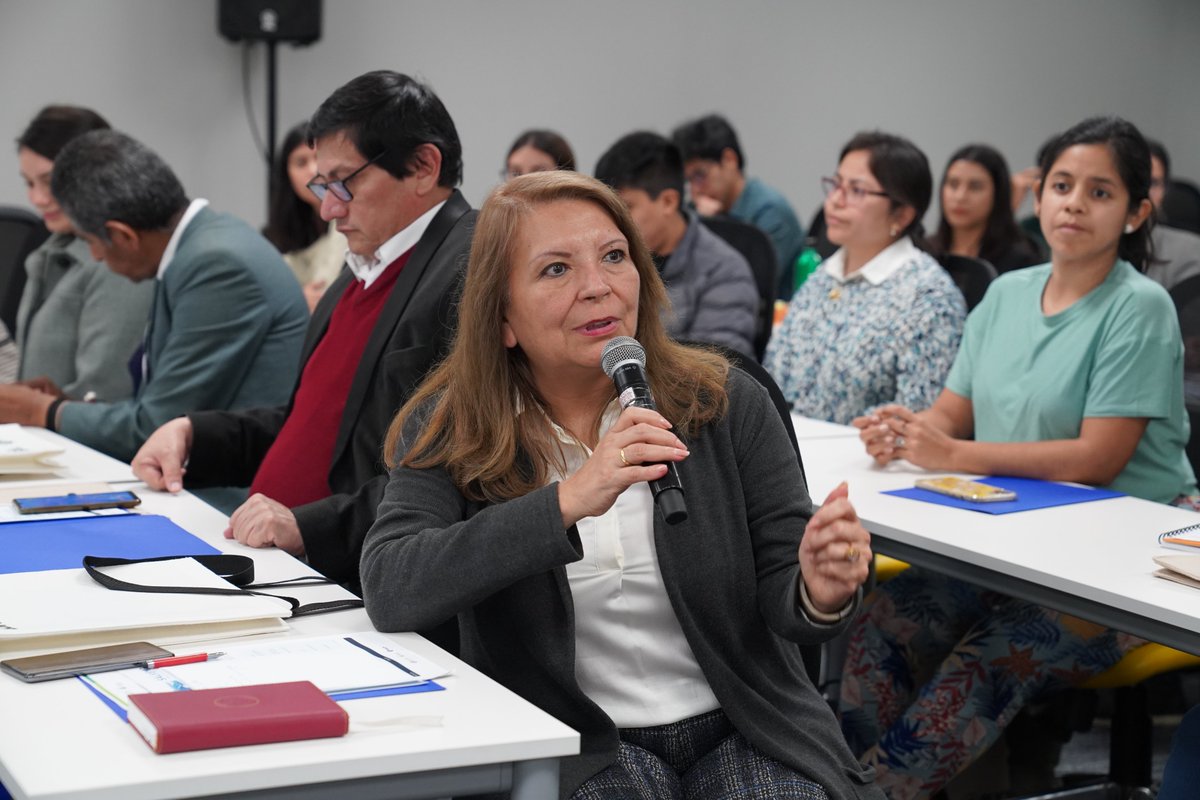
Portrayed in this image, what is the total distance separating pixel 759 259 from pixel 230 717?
3.58 m

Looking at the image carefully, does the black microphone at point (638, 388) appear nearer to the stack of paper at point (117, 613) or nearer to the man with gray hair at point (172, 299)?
the stack of paper at point (117, 613)

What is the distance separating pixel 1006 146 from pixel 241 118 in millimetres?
4293

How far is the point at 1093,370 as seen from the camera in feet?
8.18

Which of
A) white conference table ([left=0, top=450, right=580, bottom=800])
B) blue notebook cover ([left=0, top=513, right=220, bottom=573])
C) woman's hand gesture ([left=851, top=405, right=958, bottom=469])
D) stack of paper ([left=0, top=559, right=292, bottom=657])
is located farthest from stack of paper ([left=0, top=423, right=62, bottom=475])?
woman's hand gesture ([left=851, top=405, right=958, bottom=469])

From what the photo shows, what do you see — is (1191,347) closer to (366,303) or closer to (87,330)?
(366,303)

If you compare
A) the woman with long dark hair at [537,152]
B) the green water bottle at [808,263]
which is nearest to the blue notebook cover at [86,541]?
the green water bottle at [808,263]

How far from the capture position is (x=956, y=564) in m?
2.04

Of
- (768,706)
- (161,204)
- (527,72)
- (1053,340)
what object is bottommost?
(768,706)

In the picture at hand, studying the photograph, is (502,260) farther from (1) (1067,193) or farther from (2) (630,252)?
(1) (1067,193)

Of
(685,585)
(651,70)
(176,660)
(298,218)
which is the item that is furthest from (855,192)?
(651,70)

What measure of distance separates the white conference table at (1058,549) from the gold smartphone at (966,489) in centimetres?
5

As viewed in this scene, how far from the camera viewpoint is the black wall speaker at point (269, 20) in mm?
5859

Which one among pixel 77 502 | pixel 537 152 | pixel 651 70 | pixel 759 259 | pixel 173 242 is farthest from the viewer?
pixel 651 70

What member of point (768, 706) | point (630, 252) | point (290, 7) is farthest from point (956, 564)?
point (290, 7)
